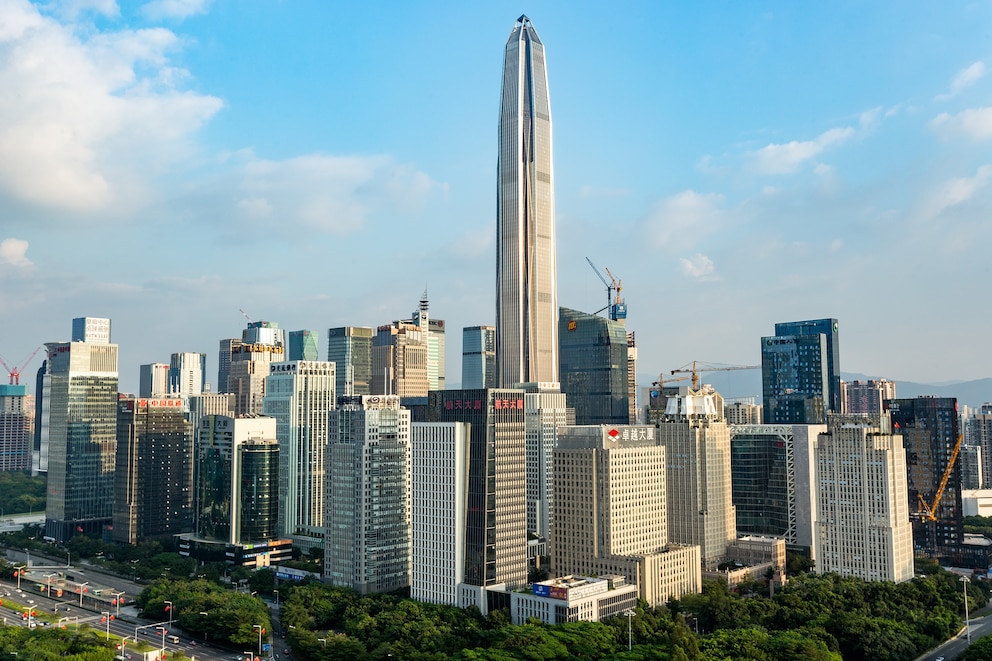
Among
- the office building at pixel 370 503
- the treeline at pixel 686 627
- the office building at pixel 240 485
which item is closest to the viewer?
the treeline at pixel 686 627

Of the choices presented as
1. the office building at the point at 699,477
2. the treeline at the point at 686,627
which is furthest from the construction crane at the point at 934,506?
the office building at the point at 699,477

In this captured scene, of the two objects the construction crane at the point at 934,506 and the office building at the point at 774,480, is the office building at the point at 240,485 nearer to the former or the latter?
the office building at the point at 774,480

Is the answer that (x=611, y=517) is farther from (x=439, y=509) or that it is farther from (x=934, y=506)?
(x=934, y=506)

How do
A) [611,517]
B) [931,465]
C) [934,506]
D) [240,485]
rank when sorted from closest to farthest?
[611,517] → [934,506] → [931,465] → [240,485]

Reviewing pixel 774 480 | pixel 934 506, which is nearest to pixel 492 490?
pixel 774 480

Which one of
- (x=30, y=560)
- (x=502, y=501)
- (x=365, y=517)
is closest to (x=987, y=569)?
(x=502, y=501)

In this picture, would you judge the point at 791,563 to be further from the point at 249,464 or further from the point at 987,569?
the point at 249,464
